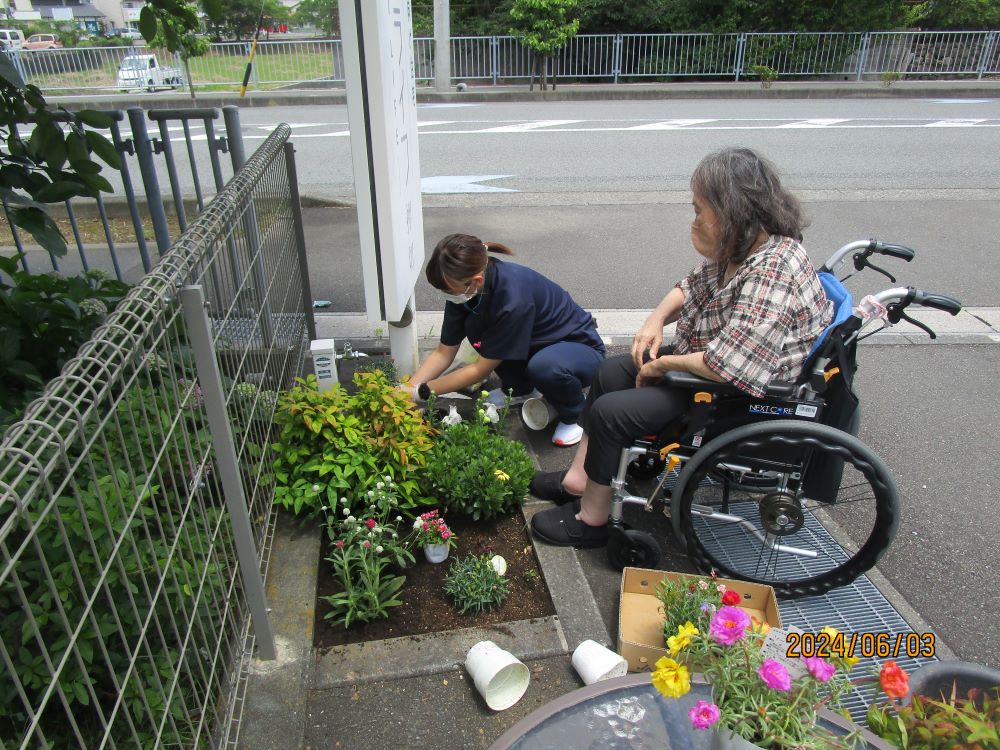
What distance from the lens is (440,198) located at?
732 centimetres

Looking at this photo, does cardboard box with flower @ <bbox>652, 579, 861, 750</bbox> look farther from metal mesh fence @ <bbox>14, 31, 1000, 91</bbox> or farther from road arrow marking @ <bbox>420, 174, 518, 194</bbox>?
metal mesh fence @ <bbox>14, 31, 1000, 91</bbox>

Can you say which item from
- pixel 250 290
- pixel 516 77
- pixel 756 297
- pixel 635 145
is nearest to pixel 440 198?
pixel 635 145

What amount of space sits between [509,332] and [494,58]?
16258mm

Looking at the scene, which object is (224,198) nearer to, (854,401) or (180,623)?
(180,623)

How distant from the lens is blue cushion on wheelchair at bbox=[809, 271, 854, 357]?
2.29 m

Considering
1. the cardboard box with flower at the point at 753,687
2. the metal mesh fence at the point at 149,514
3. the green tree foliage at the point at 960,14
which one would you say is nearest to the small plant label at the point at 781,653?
the cardboard box with flower at the point at 753,687

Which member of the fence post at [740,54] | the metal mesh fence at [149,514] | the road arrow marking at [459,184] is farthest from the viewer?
the fence post at [740,54]

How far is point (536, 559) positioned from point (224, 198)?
63.9 inches

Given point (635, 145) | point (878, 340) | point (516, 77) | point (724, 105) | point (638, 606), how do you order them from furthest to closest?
point (516, 77) → point (724, 105) → point (635, 145) → point (878, 340) → point (638, 606)

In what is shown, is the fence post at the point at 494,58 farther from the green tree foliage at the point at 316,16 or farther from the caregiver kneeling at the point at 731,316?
the caregiver kneeling at the point at 731,316

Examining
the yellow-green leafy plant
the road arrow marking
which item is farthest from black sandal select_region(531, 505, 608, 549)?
the yellow-green leafy plant

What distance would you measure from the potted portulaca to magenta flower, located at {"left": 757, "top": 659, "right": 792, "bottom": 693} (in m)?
1.42

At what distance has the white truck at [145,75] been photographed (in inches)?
719

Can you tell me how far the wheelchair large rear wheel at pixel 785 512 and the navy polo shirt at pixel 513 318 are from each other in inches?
Answer: 38.8
